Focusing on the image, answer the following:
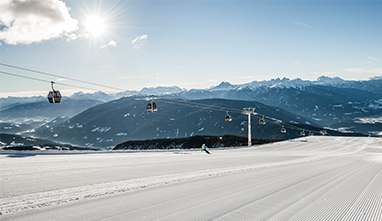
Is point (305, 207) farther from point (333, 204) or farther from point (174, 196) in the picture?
point (174, 196)

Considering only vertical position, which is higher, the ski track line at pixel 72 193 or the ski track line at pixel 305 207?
the ski track line at pixel 72 193

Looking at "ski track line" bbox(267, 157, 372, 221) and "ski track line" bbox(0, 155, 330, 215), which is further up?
"ski track line" bbox(0, 155, 330, 215)

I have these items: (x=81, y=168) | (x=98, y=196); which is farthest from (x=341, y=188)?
(x=81, y=168)

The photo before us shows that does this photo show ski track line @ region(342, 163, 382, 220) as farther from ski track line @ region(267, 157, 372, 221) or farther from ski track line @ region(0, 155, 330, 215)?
ski track line @ region(0, 155, 330, 215)

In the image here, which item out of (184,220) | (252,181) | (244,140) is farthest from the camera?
(244,140)

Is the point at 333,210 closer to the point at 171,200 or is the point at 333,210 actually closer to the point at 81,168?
the point at 171,200

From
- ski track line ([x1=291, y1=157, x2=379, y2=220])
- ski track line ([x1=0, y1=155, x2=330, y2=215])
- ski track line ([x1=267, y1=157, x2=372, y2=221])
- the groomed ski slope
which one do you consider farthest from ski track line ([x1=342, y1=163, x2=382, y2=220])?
ski track line ([x1=0, y1=155, x2=330, y2=215])

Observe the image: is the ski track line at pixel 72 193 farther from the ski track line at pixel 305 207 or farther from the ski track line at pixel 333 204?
the ski track line at pixel 333 204

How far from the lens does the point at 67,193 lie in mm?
7004

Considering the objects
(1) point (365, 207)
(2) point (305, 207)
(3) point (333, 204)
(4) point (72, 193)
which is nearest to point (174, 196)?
(4) point (72, 193)

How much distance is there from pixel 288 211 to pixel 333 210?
4.31ft

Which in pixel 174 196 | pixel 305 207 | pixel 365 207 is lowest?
pixel 365 207

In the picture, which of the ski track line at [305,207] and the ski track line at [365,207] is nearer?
the ski track line at [305,207]

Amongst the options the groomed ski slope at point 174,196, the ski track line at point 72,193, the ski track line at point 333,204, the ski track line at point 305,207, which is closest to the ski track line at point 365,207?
the groomed ski slope at point 174,196
